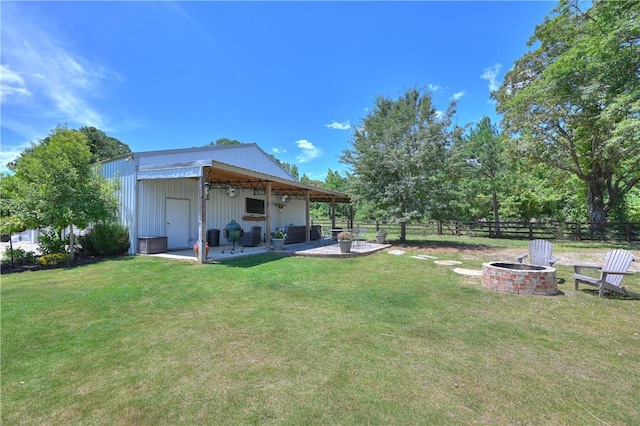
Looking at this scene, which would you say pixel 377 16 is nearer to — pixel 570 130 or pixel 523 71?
pixel 523 71

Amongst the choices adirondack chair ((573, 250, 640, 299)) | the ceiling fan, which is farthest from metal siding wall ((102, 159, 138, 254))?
adirondack chair ((573, 250, 640, 299))

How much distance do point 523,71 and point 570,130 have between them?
3.93 meters

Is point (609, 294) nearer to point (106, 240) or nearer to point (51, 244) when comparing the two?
point (106, 240)

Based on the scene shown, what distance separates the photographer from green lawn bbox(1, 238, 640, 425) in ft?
6.90

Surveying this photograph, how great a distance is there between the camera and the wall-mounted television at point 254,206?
13.6m

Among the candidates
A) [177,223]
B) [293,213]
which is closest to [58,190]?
[177,223]

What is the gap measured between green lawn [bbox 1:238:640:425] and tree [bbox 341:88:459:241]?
7.84 meters

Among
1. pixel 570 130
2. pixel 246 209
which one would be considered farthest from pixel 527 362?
pixel 570 130

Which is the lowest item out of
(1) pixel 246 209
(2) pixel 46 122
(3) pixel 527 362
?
(3) pixel 527 362

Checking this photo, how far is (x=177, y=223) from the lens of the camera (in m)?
10.8

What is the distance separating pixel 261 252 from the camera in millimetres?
10148

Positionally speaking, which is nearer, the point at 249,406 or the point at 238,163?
the point at 249,406

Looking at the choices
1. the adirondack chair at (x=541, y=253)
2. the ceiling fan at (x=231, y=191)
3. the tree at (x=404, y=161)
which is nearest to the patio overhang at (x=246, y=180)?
the ceiling fan at (x=231, y=191)

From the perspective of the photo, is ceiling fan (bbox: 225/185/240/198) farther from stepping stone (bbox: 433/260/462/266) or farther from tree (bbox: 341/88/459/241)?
stepping stone (bbox: 433/260/462/266)
